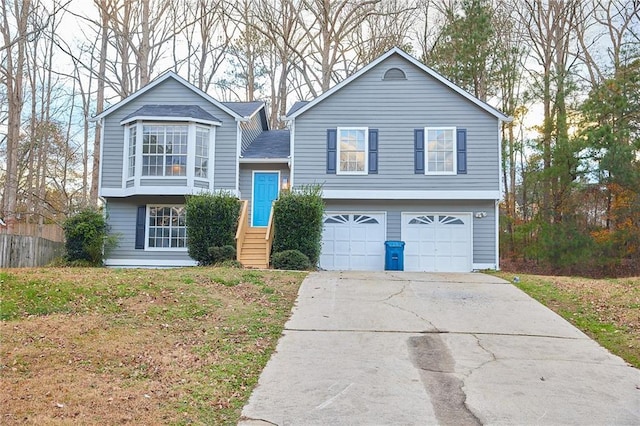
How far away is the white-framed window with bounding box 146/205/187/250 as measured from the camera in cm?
1739

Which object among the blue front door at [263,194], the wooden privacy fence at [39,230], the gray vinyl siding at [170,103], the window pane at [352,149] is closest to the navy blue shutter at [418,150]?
the window pane at [352,149]

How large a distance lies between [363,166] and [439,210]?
2804mm

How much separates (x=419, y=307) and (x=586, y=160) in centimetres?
1371

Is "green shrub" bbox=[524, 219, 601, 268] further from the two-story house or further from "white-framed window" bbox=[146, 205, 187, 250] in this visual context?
"white-framed window" bbox=[146, 205, 187, 250]

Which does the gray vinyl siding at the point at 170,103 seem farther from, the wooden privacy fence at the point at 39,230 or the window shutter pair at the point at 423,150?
the wooden privacy fence at the point at 39,230

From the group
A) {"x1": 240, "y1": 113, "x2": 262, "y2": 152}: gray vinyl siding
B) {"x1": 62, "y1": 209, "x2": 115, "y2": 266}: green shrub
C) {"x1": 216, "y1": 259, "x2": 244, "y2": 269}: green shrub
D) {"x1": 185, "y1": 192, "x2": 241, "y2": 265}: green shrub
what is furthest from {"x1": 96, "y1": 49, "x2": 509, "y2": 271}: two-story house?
{"x1": 216, "y1": 259, "x2": 244, "y2": 269}: green shrub

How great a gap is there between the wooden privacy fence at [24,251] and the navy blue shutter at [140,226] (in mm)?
3096

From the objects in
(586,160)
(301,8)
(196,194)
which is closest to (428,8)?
(301,8)

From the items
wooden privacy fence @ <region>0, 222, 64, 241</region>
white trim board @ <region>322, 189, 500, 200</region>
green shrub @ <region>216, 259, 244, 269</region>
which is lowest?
green shrub @ <region>216, 259, 244, 269</region>

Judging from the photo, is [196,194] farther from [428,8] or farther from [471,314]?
[428,8]

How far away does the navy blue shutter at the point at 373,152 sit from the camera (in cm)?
1683

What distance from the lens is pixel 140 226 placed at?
17.3m

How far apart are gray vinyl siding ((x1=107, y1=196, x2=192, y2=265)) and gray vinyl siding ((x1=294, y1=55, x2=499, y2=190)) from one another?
14.8 feet

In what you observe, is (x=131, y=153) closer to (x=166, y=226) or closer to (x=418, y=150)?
(x=166, y=226)
